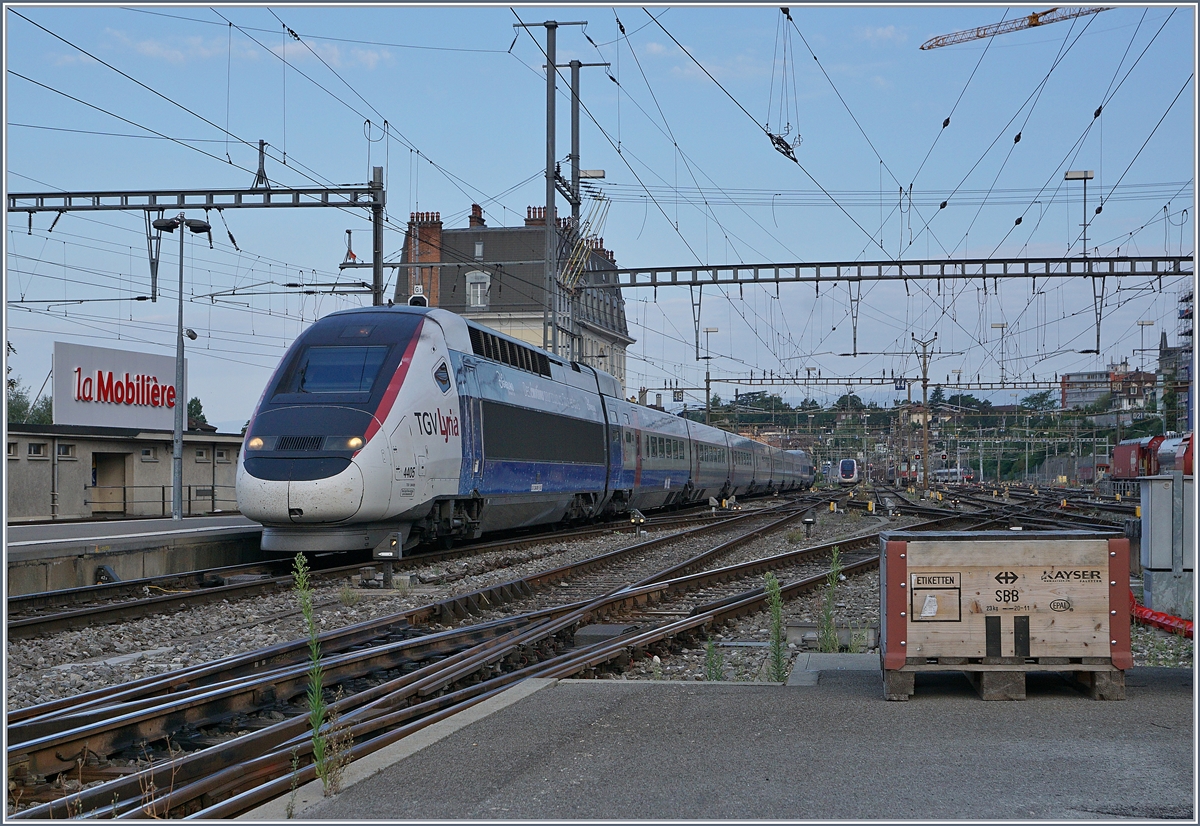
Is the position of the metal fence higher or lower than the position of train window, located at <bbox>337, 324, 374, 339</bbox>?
lower

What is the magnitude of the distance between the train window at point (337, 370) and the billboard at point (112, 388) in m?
16.8

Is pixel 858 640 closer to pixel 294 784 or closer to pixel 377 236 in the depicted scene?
pixel 294 784

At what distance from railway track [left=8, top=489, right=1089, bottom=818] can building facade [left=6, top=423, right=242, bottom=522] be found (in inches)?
812

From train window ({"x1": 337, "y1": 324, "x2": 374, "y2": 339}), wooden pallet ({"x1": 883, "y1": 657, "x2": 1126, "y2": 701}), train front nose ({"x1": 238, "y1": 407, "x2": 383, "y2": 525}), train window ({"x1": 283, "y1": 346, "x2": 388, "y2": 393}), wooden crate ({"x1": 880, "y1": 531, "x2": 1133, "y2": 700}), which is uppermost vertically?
train window ({"x1": 337, "y1": 324, "x2": 374, "y2": 339})

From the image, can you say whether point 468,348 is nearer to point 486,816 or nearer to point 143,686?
point 143,686

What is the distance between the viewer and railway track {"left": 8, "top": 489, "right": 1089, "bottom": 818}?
5453mm

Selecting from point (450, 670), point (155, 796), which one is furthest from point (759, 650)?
point (155, 796)

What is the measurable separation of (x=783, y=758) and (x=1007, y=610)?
226cm

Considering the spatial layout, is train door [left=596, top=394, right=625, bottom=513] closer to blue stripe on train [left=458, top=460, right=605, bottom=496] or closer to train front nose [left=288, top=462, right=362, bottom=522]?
blue stripe on train [left=458, top=460, right=605, bottom=496]

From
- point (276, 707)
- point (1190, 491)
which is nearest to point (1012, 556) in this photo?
point (1190, 491)

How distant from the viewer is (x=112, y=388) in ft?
115

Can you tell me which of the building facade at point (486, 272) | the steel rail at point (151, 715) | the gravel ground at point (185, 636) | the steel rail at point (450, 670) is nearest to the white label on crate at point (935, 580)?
the steel rail at point (450, 670)

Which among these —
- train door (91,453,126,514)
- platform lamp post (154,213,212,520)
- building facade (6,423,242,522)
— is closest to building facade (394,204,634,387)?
building facade (6,423,242,522)

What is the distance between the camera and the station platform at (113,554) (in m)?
14.3
